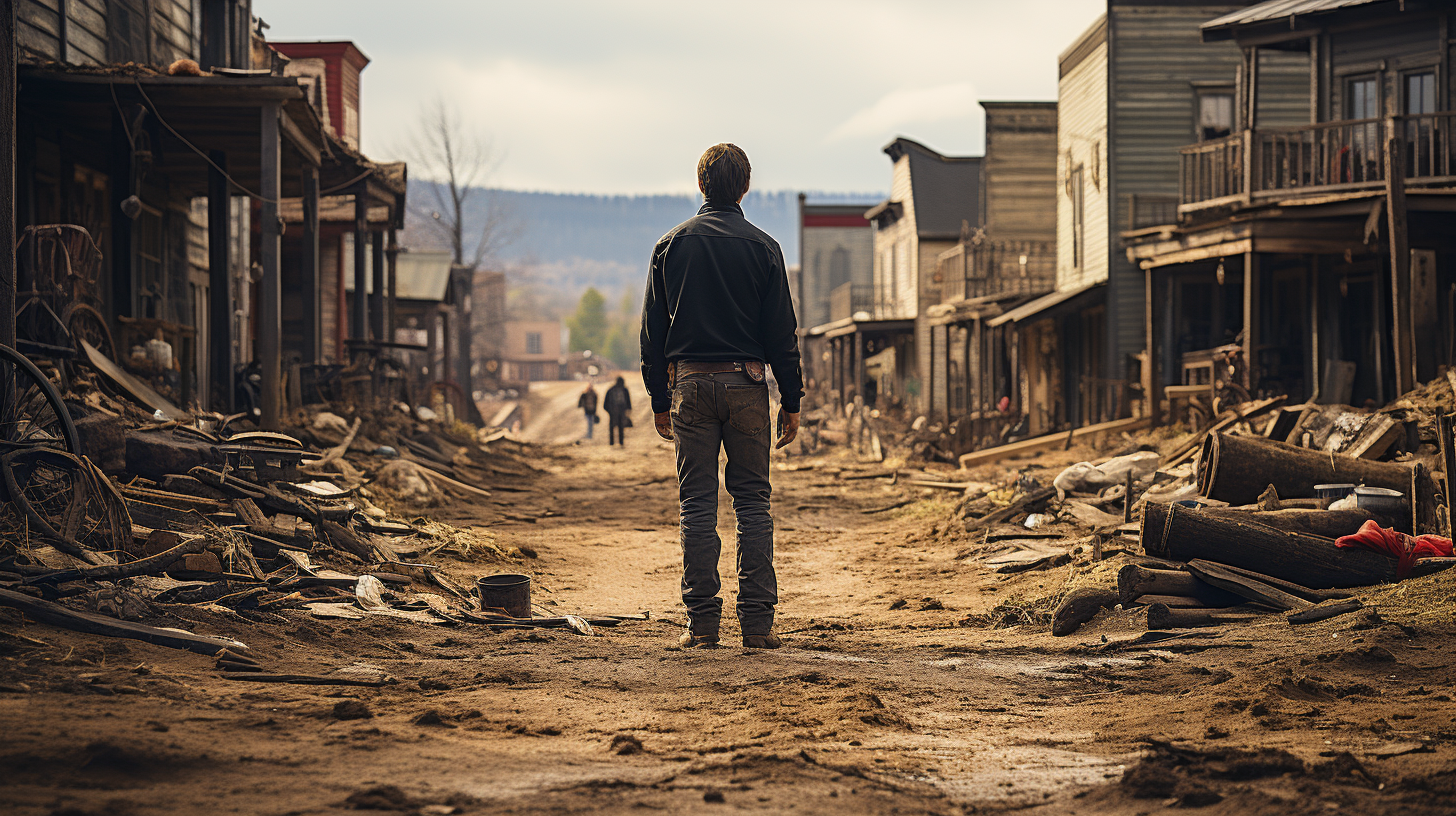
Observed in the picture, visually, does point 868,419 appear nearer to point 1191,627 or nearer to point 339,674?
point 1191,627

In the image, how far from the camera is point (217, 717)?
136 inches

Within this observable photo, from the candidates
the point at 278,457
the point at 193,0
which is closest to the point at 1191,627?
the point at 278,457

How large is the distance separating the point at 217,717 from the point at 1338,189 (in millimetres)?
15983

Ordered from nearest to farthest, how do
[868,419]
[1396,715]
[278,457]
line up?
[1396,715] → [278,457] → [868,419]

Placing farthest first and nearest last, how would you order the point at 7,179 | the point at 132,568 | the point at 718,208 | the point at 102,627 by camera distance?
the point at 7,179
the point at 718,208
the point at 132,568
the point at 102,627

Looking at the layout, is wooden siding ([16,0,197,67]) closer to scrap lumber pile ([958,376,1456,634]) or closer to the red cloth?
scrap lumber pile ([958,376,1456,634])

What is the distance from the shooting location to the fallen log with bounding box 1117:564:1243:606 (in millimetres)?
6068

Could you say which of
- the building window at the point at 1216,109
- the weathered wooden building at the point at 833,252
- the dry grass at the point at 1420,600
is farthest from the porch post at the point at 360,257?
the weathered wooden building at the point at 833,252

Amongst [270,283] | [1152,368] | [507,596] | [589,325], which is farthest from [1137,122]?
[589,325]

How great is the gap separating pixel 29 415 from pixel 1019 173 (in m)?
26.8

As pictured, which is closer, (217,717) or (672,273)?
(217,717)

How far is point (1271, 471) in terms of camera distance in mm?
8969

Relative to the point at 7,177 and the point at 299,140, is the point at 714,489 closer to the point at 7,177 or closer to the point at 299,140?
the point at 7,177

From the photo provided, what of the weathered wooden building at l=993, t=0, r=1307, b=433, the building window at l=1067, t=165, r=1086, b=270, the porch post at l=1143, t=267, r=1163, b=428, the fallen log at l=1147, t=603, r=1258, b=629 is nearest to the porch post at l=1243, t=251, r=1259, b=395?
the porch post at l=1143, t=267, r=1163, b=428
